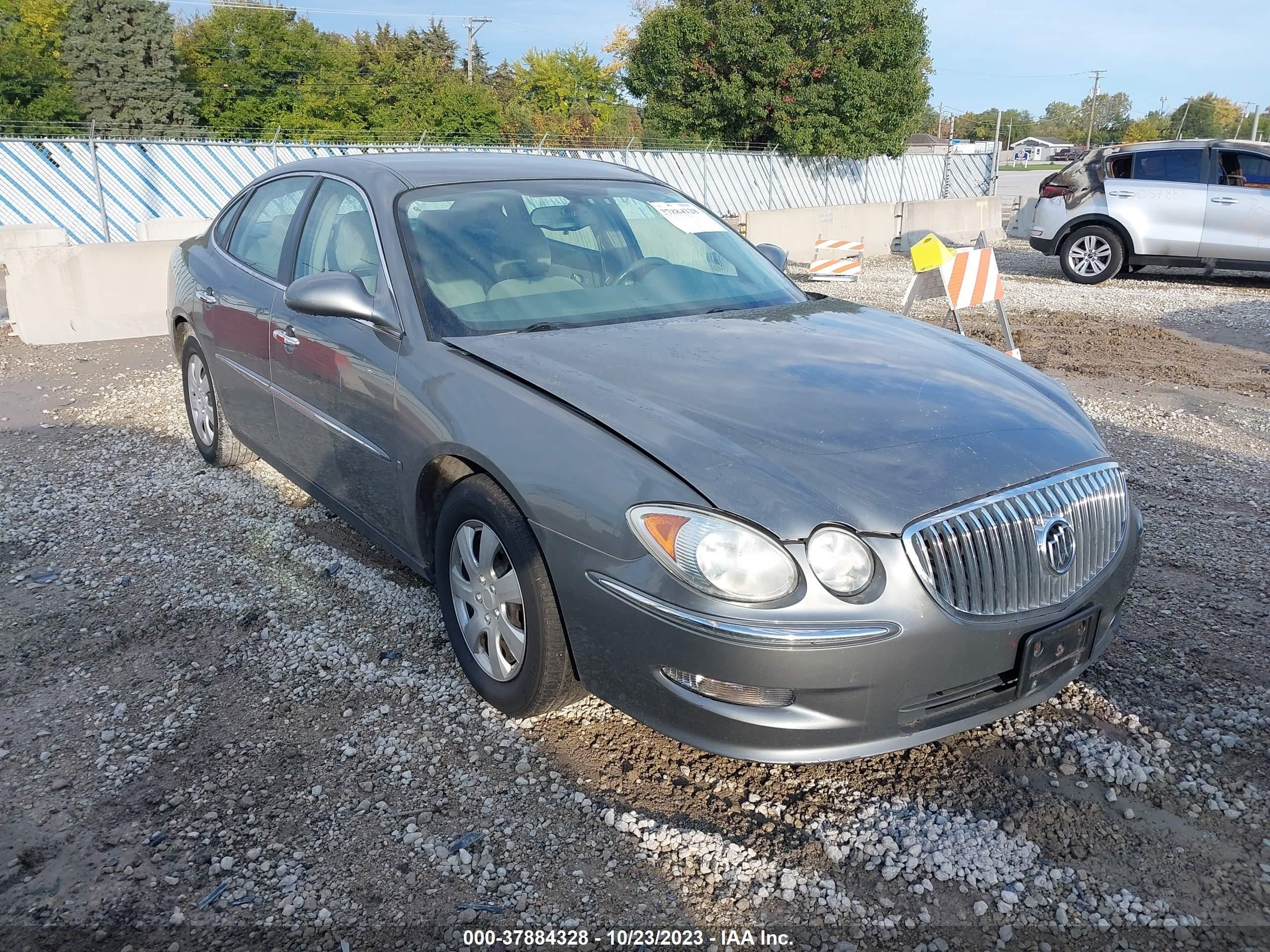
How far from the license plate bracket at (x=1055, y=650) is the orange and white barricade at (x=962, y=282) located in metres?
4.64

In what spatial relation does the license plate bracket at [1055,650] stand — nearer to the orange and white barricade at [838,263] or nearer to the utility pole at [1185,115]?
the orange and white barricade at [838,263]

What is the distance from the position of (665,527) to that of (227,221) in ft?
12.7

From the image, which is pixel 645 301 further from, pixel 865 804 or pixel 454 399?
pixel 865 804

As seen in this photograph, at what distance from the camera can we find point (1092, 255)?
13.7 meters

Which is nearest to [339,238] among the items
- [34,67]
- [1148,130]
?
[34,67]

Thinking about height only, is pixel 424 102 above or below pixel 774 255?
above

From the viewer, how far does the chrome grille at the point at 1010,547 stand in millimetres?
2445

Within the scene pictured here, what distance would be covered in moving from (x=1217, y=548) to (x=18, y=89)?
1868 inches

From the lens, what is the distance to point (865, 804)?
2781mm

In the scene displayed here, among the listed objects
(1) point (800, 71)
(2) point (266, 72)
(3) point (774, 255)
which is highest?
(2) point (266, 72)

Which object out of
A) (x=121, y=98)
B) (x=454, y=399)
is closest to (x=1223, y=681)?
(x=454, y=399)

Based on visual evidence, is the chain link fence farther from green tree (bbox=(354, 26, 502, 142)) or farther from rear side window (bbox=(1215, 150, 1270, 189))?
green tree (bbox=(354, 26, 502, 142))

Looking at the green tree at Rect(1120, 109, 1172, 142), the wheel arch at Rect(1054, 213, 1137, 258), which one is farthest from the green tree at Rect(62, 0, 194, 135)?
the green tree at Rect(1120, 109, 1172, 142)

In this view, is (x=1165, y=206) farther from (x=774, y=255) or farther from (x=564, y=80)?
(x=564, y=80)
